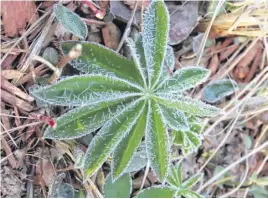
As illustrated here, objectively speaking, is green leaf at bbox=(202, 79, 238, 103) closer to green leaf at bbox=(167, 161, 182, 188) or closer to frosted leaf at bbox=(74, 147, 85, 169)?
green leaf at bbox=(167, 161, 182, 188)

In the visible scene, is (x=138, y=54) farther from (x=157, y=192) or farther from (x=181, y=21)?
(x=157, y=192)

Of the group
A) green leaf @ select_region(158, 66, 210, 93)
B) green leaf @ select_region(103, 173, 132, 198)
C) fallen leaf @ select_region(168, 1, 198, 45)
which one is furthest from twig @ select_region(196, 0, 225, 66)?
green leaf @ select_region(103, 173, 132, 198)

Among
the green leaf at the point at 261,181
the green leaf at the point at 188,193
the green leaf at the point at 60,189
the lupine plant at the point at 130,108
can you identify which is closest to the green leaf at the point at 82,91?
Answer: the lupine plant at the point at 130,108

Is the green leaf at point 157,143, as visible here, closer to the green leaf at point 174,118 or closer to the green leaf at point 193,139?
the green leaf at point 174,118

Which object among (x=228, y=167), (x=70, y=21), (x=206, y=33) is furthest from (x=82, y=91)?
(x=228, y=167)

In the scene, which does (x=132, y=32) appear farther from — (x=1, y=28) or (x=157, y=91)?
(x=1, y=28)
